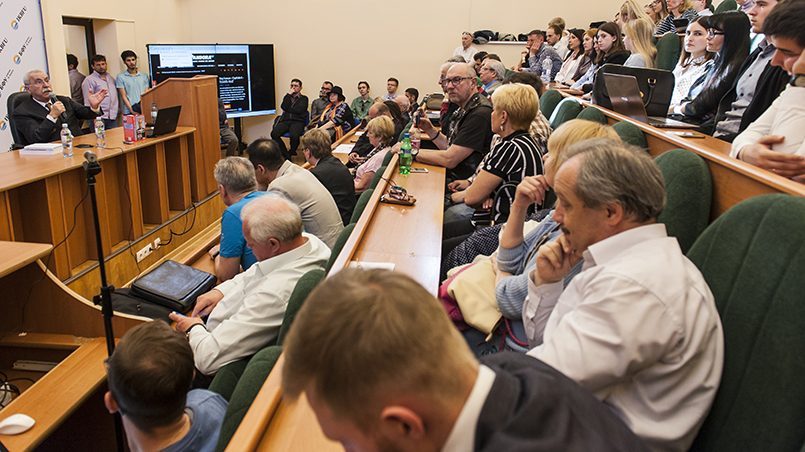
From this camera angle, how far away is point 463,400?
757mm

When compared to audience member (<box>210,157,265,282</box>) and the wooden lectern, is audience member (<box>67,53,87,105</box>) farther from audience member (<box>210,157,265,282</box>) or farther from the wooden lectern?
audience member (<box>210,157,265,282</box>)

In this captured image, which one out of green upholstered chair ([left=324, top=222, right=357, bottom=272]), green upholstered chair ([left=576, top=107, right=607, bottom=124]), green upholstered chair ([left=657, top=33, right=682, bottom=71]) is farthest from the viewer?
green upholstered chair ([left=657, top=33, right=682, bottom=71])

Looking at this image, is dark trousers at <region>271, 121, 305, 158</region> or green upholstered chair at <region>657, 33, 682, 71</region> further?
dark trousers at <region>271, 121, 305, 158</region>

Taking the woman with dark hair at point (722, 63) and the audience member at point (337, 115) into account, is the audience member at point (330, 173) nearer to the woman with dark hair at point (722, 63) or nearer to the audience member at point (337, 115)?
the woman with dark hair at point (722, 63)

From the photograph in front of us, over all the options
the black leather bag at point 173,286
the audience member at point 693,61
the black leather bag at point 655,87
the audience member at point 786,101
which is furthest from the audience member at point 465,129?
the audience member at point 786,101

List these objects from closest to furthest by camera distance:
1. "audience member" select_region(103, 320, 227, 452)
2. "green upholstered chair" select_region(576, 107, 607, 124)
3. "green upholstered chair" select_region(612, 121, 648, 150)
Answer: "audience member" select_region(103, 320, 227, 452)
"green upholstered chair" select_region(612, 121, 648, 150)
"green upholstered chair" select_region(576, 107, 607, 124)

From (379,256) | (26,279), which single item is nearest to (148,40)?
(26,279)

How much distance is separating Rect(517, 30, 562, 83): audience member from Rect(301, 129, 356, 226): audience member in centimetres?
345

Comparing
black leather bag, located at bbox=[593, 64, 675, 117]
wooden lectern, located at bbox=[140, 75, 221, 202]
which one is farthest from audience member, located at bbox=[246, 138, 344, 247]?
wooden lectern, located at bbox=[140, 75, 221, 202]

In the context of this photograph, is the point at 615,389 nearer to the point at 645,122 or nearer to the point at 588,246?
the point at 588,246

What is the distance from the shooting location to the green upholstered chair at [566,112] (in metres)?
3.40

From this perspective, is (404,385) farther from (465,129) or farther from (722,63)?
(465,129)

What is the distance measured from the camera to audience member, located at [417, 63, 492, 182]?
12.8ft

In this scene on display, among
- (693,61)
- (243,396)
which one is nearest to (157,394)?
(243,396)
